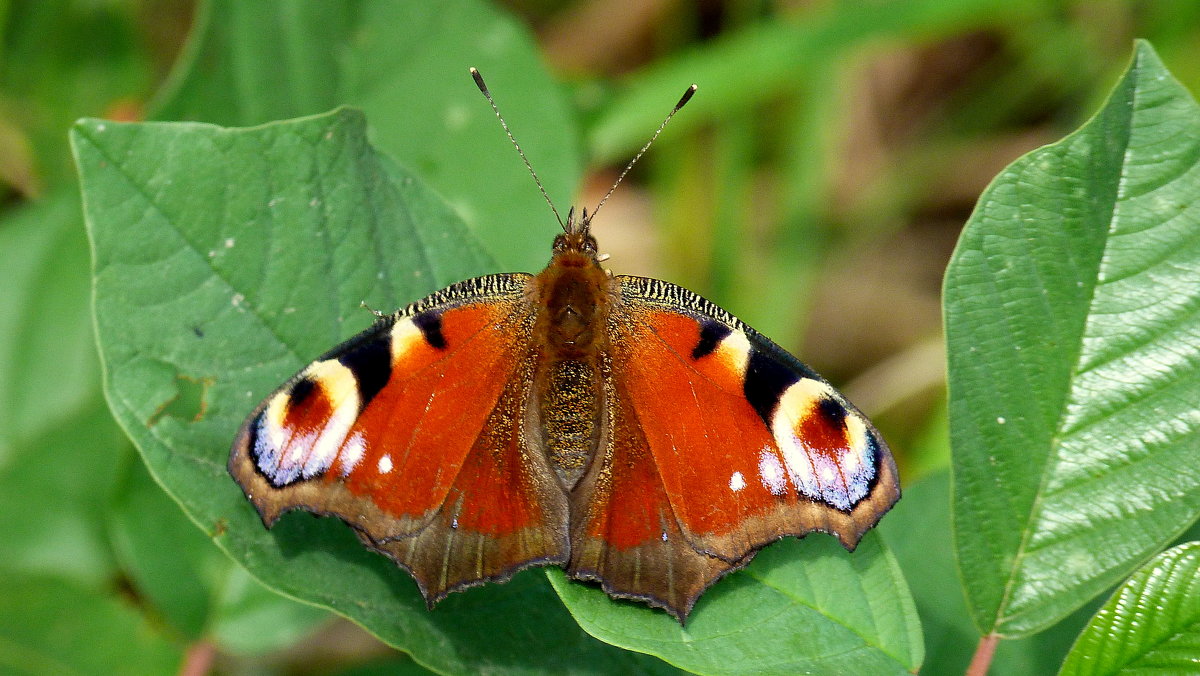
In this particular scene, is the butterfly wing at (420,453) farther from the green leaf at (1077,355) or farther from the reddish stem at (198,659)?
the reddish stem at (198,659)

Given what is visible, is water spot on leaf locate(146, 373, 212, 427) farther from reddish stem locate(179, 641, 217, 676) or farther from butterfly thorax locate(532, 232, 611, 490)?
reddish stem locate(179, 641, 217, 676)

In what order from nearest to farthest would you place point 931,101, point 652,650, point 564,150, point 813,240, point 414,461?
point 652,650
point 414,461
point 564,150
point 813,240
point 931,101

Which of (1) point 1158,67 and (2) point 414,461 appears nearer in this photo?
(1) point 1158,67

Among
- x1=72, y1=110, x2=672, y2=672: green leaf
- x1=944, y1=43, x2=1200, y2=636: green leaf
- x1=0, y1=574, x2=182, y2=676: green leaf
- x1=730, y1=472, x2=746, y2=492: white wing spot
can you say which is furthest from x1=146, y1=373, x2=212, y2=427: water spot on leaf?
x1=944, y1=43, x2=1200, y2=636: green leaf

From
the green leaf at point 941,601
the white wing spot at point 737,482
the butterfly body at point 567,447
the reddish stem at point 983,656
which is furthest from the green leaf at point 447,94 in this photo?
the reddish stem at point 983,656

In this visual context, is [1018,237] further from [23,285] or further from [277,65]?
[23,285]

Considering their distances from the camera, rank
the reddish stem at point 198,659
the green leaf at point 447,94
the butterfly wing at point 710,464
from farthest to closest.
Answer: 1. the green leaf at point 447,94
2. the reddish stem at point 198,659
3. the butterfly wing at point 710,464

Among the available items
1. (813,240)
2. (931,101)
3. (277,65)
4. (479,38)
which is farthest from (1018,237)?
(931,101)
